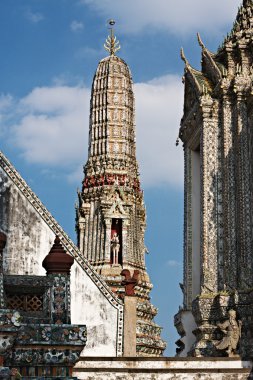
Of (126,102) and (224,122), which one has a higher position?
(126,102)

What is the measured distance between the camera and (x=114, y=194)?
35031mm

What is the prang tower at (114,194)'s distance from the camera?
33562 mm

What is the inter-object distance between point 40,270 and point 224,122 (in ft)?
20.8

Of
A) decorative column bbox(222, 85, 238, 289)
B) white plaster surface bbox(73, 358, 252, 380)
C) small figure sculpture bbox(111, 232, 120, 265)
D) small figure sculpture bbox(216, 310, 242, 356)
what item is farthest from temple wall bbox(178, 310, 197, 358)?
small figure sculpture bbox(111, 232, 120, 265)

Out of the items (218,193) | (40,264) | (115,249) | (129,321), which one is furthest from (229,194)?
(115,249)

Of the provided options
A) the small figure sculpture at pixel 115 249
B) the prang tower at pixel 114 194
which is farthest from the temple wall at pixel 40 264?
the small figure sculpture at pixel 115 249

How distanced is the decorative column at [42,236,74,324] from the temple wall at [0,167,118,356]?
33.0 feet

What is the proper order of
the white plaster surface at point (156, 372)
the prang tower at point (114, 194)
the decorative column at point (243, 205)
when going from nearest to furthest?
the white plaster surface at point (156, 372), the decorative column at point (243, 205), the prang tower at point (114, 194)

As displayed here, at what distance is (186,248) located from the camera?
22.5m

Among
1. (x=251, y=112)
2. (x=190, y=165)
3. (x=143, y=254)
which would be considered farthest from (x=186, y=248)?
(x=143, y=254)

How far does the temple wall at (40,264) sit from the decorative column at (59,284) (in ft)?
33.0

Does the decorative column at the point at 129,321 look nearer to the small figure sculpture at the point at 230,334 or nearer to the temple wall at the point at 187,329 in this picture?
the small figure sculpture at the point at 230,334

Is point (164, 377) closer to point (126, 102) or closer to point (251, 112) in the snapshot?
point (251, 112)

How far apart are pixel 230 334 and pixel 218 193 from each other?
392 cm
